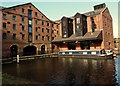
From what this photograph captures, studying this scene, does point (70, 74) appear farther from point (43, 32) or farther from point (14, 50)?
point (43, 32)

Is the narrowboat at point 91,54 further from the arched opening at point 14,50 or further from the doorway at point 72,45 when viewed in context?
the arched opening at point 14,50

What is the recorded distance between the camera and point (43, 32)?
41.5 m

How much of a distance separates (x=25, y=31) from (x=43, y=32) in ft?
25.8

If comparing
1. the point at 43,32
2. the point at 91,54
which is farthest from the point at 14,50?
the point at 91,54

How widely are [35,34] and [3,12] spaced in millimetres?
12562

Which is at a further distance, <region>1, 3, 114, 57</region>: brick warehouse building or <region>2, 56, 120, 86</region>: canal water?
<region>1, 3, 114, 57</region>: brick warehouse building

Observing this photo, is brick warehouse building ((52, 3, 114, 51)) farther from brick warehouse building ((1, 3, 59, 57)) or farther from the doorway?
brick warehouse building ((1, 3, 59, 57))

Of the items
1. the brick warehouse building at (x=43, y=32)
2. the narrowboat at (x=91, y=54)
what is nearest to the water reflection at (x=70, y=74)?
the narrowboat at (x=91, y=54)

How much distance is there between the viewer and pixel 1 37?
29109 millimetres

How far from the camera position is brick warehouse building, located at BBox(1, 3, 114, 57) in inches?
1256

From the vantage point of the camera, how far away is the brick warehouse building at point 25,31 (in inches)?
1216

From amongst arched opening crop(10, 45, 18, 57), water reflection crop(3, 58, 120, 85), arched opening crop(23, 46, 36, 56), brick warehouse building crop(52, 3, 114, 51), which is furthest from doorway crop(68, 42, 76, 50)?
water reflection crop(3, 58, 120, 85)

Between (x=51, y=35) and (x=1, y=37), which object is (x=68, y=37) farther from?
(x=1, y=37)

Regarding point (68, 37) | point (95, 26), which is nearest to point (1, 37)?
point (68, 37)
